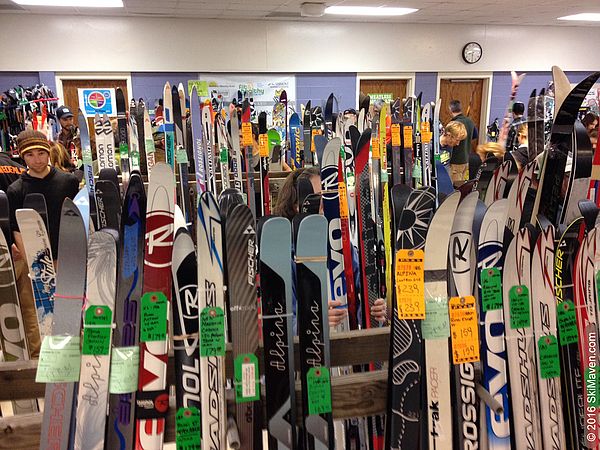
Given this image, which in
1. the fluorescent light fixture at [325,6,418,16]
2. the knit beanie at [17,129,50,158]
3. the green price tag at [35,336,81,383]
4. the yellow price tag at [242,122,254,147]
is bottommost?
the green price tag at [35,336,81,383]

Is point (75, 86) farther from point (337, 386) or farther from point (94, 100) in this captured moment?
point (337, 386)

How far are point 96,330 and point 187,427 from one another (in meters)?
0.28

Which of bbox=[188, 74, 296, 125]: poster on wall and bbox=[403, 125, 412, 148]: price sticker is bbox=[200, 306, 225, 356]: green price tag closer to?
bbox=[403, 125, 412, 148]: price sticker

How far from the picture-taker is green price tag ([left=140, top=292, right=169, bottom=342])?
0.97 metres

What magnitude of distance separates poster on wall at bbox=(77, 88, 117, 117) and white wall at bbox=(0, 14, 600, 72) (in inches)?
14.2

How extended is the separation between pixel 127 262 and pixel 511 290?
888mm

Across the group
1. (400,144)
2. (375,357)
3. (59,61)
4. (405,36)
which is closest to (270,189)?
(400,144)

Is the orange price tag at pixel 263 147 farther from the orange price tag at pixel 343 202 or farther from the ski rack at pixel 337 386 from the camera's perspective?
the ski rack at pixel 337 386

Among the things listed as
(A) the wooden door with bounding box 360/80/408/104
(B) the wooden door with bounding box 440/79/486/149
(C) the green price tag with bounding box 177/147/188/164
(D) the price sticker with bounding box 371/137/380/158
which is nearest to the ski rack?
(D) the price sticker with bounding box 371/137/380/158

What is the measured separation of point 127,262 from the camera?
1.00m

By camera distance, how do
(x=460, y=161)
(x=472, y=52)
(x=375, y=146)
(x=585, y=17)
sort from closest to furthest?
(x=375, y=146), (x=460, y=161), (x=585, y=17), (x=472, y=52)

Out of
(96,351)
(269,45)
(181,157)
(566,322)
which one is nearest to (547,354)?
(566,322)

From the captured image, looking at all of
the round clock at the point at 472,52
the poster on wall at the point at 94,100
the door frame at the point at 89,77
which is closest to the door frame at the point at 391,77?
the round clock at the point at 472,52

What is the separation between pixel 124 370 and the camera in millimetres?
965
